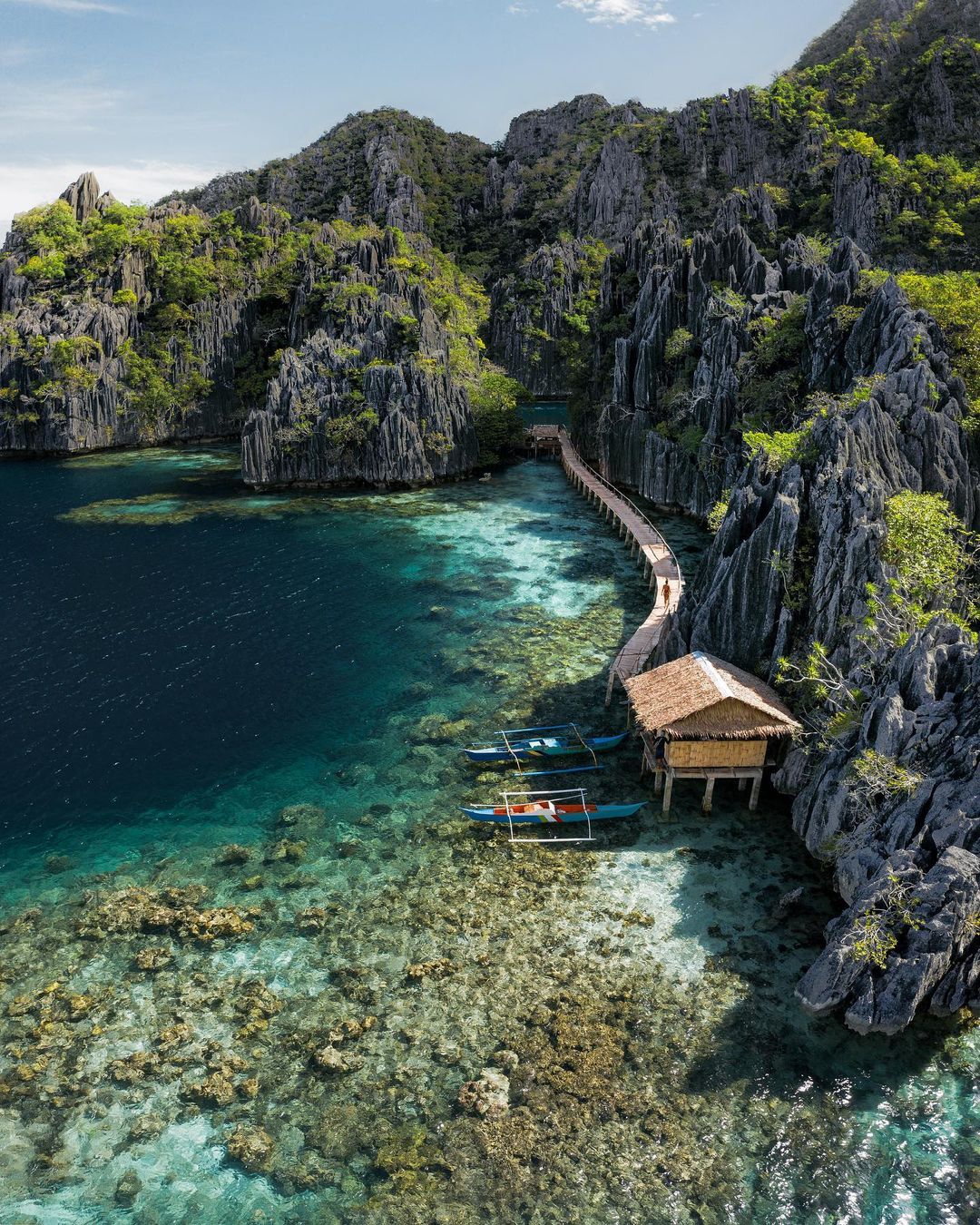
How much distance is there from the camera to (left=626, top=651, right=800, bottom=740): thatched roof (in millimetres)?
27250

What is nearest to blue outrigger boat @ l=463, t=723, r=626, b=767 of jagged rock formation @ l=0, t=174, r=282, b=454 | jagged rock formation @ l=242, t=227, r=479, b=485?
jagged rock formation @ l=242, t=227, r=479, b=485

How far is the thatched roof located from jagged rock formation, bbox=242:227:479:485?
170 ft

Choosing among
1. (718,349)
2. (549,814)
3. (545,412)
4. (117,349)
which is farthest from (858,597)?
(545,412)

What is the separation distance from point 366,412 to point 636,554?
107 feet

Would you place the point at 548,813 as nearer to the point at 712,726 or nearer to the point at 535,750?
the point at 535,750

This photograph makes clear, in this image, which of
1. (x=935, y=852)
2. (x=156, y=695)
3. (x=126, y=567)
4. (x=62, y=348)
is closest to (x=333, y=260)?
(x=62, y=348)

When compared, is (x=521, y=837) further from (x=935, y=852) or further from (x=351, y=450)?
(x=351, y=450)

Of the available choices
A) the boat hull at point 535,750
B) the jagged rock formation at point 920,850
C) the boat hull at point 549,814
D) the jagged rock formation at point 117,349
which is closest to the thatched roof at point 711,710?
the boat hull at point 549,814

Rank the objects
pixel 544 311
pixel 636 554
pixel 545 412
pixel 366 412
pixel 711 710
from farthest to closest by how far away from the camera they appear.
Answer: pixel 544 311, pixel 545 412, pixel 366 412, pixel 636 554, pixel 711 710

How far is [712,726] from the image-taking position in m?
27.5

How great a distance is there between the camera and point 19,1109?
18.4m

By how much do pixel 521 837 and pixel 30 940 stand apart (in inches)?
588

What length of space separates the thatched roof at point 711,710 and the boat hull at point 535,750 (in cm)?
356

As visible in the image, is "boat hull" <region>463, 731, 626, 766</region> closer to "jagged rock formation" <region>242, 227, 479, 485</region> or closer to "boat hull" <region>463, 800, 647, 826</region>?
"boat hull" <region>463, 800, 647, 826</region>
